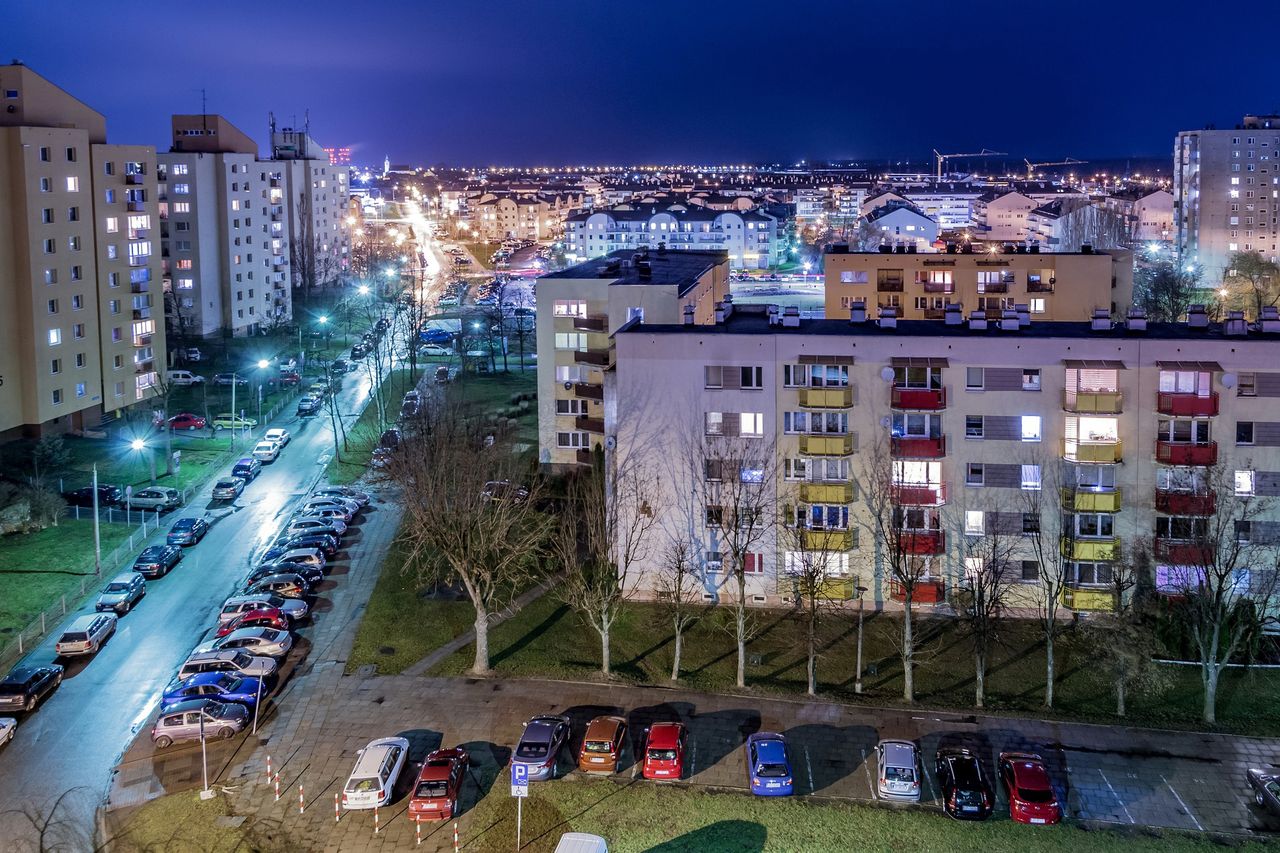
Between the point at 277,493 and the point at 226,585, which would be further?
the point at 277,493

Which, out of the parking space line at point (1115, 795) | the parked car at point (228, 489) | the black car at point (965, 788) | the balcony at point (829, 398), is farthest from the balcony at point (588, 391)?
the parking space line at point (1115, 795)

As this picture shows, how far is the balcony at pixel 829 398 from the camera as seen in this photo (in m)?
23.2

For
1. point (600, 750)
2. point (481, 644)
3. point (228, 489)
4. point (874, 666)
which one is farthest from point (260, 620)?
point (874, 666)

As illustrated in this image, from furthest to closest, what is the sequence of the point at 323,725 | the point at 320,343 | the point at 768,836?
the point at 320,343 < the point at 323,725 < the point at 768,836

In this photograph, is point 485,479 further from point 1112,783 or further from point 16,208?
point 16,208

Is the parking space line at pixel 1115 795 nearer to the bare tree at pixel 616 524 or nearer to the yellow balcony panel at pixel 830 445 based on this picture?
the yellow balcony panel at pixel 830 445

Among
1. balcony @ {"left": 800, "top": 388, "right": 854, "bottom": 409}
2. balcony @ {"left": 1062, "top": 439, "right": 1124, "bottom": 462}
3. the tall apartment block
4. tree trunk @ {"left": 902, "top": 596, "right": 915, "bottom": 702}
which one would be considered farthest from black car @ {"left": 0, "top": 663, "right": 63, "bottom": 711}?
the tall apartment block

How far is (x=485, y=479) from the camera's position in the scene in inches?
1017

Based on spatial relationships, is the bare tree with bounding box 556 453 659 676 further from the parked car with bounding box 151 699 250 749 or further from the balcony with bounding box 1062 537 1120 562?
the balcony with bounding box 1062 537 1120 562

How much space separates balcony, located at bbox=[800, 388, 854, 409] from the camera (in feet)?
76.3

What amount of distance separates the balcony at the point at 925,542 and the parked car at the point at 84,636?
1606cm

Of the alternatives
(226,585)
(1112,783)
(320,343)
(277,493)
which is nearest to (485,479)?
(226,585)

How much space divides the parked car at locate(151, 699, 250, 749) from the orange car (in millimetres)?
5946

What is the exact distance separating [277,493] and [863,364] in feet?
61.8
